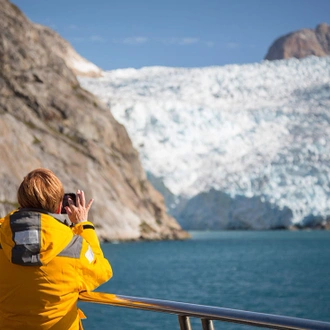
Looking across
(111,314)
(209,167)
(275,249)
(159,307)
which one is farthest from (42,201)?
(209,167)

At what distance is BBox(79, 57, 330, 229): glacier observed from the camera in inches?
2183

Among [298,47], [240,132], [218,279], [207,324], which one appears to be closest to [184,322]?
[207,324]

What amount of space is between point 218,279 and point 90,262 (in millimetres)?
25163

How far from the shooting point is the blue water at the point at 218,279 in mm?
17652

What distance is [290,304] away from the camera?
20250 mm

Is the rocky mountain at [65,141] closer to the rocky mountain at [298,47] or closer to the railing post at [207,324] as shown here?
the railing post at [207,324]

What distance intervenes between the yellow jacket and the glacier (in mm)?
51671

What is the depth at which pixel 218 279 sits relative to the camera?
27578 mm

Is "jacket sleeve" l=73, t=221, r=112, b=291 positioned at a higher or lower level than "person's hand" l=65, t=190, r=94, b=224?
lower

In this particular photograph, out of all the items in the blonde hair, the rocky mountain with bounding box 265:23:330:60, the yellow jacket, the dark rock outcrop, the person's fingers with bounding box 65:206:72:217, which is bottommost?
the dark rock outcrop

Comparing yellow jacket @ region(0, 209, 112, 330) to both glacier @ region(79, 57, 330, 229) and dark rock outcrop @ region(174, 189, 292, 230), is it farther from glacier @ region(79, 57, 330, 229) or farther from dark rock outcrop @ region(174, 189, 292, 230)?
dark rock outcrop @ region(174, 189, 292, 230)

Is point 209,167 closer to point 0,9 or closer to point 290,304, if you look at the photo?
point 0,9

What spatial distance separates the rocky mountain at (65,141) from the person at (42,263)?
38.7m

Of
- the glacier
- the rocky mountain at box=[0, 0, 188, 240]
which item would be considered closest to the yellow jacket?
the rocky mountain at box=[0, 0, 188, 240]
